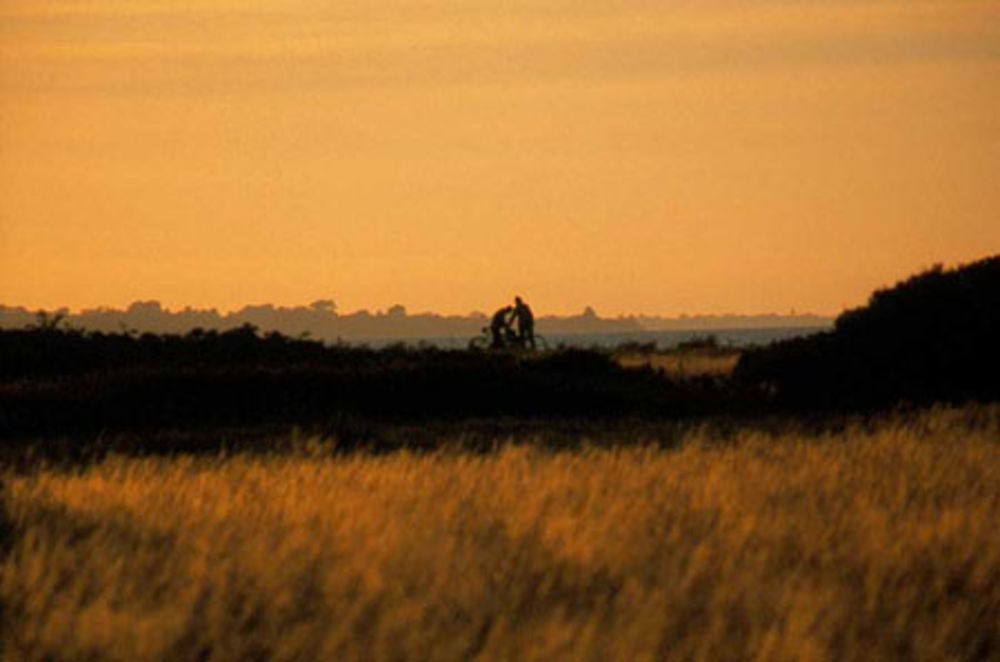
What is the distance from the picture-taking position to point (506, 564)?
30.2ft

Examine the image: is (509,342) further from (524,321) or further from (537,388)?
(537,388)

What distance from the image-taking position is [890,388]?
24.4 m

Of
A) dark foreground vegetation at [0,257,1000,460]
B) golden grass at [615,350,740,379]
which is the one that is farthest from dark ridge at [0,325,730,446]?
golden grass at [615,350,740,379]

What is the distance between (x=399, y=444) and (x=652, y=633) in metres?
12.4

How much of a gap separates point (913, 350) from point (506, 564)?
16.2 meters

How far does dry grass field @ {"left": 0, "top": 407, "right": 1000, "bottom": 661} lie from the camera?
7.69 meters

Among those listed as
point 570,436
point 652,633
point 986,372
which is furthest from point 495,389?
point 652,633

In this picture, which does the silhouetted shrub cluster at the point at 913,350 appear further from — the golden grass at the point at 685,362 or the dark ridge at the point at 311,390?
the golden grass at the point at 685,362

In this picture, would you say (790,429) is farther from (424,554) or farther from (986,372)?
(424,554)

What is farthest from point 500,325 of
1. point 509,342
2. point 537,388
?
point 537,388

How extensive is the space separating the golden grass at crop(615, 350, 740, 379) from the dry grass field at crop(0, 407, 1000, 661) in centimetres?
1484

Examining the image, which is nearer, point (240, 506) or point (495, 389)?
point (240, 506)

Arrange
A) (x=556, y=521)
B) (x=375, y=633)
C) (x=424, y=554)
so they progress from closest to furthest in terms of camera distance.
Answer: (x=375, y=633) < (x=424, y=554) < (x=556, y=521)

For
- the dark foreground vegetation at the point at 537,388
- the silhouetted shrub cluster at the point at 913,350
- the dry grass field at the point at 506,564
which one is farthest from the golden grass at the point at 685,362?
the dry grass field at the point at 506,564
